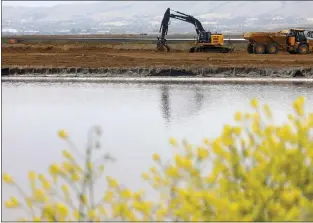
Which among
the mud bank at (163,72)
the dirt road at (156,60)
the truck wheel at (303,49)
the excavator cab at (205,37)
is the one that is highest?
the excavator cab at (205,37)

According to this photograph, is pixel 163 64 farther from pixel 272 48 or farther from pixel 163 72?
pixel 272 48

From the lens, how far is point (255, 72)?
24.3 metres

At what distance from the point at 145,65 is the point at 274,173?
2211 centimetres

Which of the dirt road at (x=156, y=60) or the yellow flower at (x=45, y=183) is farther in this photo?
the dirt road at (x=156, y=60)

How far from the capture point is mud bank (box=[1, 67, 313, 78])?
78.5 ft

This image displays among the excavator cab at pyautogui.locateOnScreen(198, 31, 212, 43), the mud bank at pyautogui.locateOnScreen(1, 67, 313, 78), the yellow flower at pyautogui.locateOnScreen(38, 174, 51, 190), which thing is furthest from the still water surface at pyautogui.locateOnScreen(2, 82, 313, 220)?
the excavator cab at pyautogui.locateOnScreen(198, 31, 212, 43)

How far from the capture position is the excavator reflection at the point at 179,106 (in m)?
14.8

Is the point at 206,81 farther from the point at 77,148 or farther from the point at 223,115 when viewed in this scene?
the point at 77,148

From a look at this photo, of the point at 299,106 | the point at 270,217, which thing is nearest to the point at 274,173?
the point at 270,217

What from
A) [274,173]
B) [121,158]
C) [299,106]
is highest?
[299,106]

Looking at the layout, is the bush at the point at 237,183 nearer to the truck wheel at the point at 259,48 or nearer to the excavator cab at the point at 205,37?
the truck wheel at the point at 259,48

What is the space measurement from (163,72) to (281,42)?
1004 cm

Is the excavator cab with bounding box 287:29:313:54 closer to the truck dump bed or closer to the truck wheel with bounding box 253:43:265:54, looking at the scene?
the truck dump bed

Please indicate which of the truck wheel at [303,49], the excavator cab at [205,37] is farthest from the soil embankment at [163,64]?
the excavator cab at [205,37]
